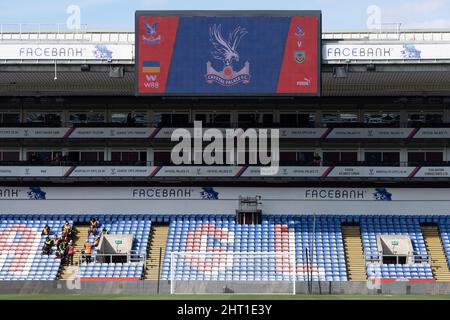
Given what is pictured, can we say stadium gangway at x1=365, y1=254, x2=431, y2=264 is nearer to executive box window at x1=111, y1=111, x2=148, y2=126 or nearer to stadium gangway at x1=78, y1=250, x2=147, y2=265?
stadium gangway at x1=78, y1=250, x2=147, y2=265

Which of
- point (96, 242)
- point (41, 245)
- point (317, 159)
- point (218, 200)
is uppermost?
point (317, 159)

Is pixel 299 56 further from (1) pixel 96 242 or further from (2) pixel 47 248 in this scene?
(2) pixel 47 248

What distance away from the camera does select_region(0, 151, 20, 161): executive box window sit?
224 ft

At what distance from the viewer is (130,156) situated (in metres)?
67.8

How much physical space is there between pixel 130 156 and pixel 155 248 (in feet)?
30.3

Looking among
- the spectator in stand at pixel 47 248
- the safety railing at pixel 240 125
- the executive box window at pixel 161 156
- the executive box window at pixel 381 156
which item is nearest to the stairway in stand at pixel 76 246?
the spectator in stand at pixel 47 248

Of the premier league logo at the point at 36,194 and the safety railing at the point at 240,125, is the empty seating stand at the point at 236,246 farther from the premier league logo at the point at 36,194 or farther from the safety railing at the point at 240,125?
the safety railing at the point at 240,125

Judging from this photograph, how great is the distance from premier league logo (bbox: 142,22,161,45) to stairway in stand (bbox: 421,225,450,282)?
71.1ft

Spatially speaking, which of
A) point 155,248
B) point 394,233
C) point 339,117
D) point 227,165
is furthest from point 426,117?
point 155,248

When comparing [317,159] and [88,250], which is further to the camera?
[317,159]

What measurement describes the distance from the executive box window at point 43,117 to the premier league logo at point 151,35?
11.6m

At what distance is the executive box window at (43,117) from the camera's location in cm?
6769

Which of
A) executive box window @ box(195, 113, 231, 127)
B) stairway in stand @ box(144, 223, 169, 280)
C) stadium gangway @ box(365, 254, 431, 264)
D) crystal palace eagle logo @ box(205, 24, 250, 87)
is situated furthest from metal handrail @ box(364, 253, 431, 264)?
executive box window @ box(195, 113, 231, 127)
